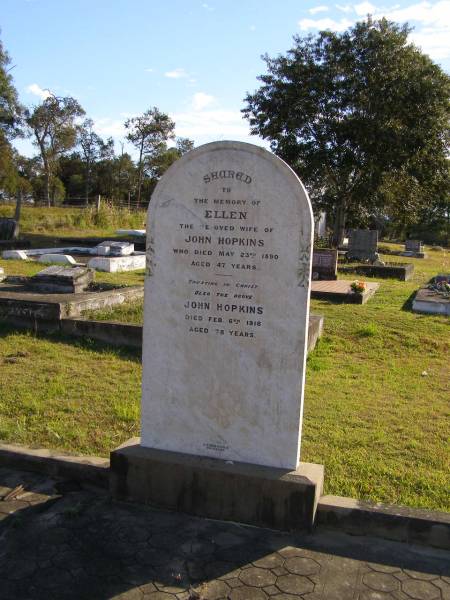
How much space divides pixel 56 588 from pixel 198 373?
1185mm

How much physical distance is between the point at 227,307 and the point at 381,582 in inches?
56.2

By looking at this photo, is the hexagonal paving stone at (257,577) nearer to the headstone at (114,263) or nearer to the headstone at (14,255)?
the headstone at (114,263)

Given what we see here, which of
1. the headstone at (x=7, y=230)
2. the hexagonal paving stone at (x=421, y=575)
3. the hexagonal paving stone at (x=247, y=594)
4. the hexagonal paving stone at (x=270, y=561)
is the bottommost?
the hexagonal paving stone at (x=247, y=594)

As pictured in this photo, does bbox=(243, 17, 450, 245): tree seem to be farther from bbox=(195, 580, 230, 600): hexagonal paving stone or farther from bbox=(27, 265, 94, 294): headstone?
bbox=(195, 580, 230, 600): hexagonal paving stone

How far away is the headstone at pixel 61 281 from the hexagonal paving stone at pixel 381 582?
6.80m

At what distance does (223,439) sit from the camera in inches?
117

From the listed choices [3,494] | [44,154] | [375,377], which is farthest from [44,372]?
[44,154]

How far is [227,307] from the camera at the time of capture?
2.91 metres

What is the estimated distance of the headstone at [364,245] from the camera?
1945 cm

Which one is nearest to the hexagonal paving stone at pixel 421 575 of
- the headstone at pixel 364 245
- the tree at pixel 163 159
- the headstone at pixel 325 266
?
the headstone at pixel 325 266

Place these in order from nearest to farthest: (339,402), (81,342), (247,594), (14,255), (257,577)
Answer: (247,594) < (257,577) < (339,402) < (81,342) < (14,255)

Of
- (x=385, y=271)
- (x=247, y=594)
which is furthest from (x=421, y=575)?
(x=385, y=271)

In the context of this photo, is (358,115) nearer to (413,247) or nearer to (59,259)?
(413,247)

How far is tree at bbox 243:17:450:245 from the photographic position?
66.6 ft
